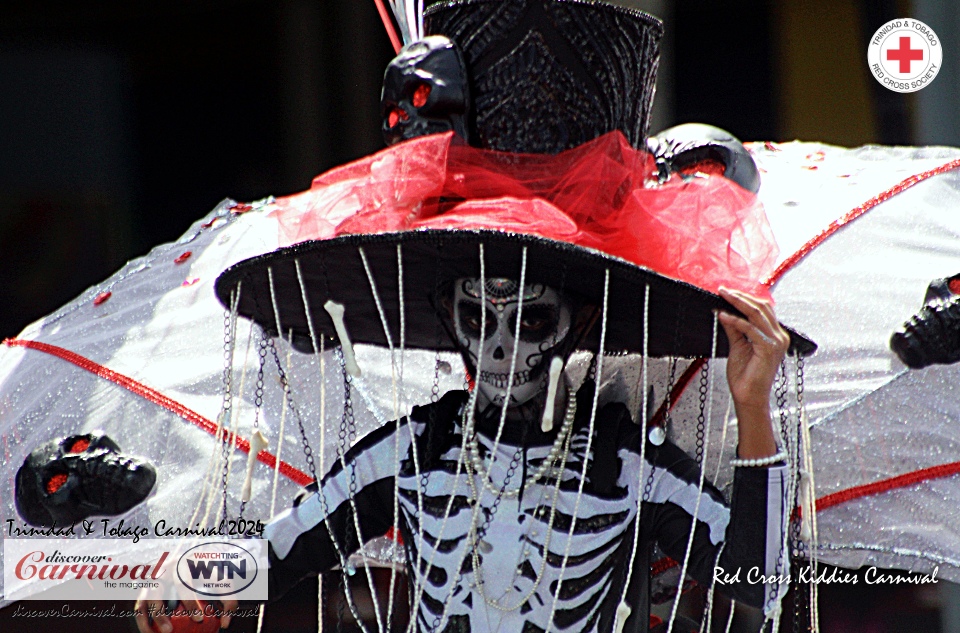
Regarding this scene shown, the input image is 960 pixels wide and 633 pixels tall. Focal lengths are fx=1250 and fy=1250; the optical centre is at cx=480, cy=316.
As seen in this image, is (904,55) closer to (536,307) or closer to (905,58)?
(905,58)

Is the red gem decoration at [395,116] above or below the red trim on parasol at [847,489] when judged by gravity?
above

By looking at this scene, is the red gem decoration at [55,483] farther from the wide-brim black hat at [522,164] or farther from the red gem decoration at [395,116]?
the red gem decoration at [395,116]

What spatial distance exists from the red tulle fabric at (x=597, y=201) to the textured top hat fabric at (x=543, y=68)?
0.04 meters

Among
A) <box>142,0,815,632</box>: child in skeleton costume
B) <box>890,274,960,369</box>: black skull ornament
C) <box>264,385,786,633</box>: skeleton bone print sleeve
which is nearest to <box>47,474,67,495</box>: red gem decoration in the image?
<box>142,0,815,632</box>: child in skeleton costume

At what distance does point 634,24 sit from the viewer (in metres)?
2.19

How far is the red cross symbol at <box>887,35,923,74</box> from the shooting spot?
410cm

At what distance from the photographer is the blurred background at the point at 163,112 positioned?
5.76m

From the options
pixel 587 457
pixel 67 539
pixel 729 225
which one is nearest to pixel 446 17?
pixel 729 225

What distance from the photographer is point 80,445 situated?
106 inches

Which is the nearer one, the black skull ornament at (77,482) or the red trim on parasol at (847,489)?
the red trim on parasol at (847,489)

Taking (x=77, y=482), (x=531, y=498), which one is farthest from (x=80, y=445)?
(x=531, y=498)

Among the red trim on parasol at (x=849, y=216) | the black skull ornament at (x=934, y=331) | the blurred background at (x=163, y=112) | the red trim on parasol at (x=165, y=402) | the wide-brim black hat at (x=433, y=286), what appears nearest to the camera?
the wide-brim black hat at (x=433, y=286)

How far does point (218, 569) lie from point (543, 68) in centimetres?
116

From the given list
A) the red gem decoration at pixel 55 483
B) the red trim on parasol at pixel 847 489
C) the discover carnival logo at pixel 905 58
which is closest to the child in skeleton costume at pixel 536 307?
the red trim on parasol at pixel 847 489
